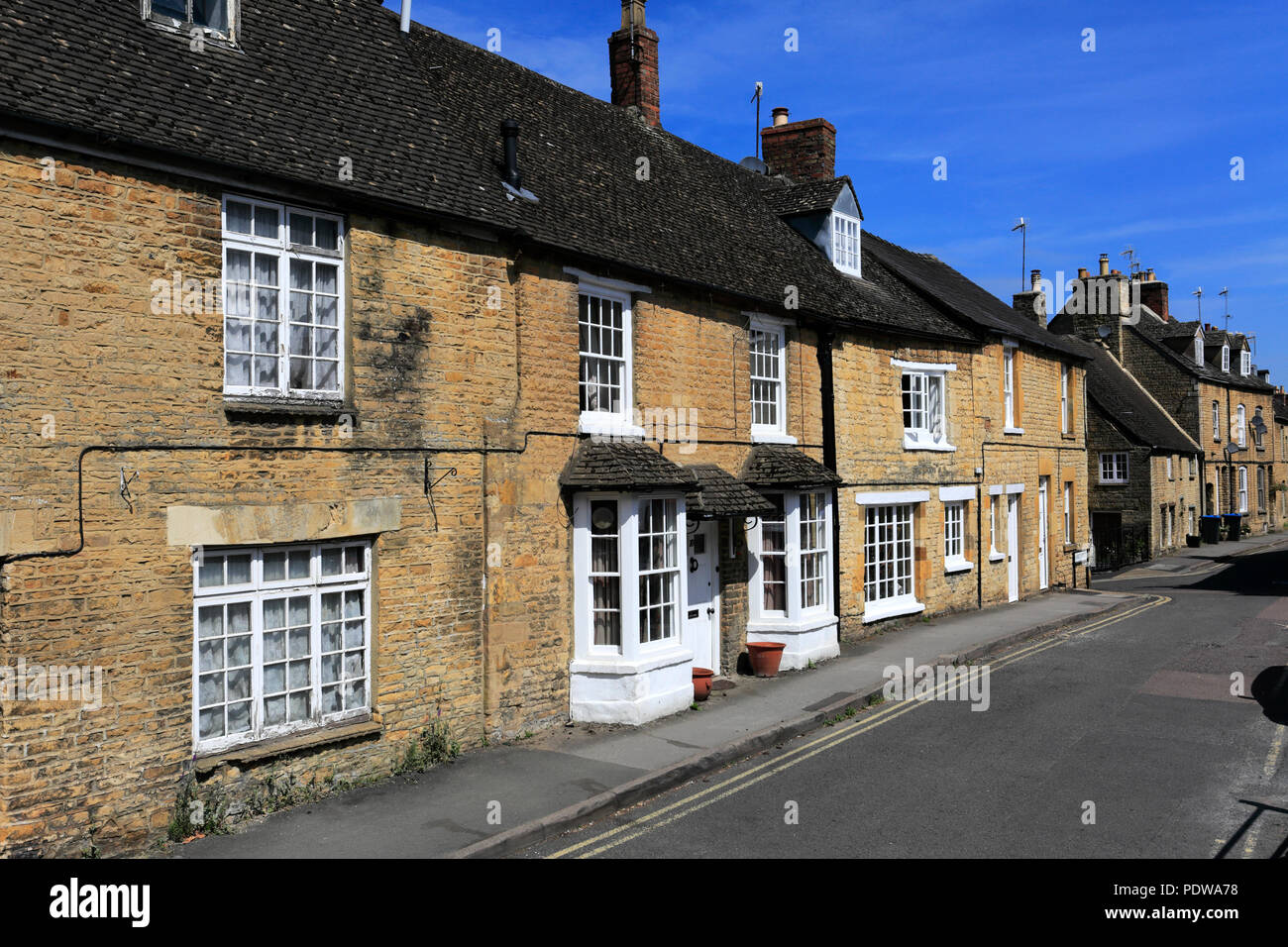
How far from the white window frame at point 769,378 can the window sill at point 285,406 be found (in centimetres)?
797

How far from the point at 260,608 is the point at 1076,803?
26.1 ft

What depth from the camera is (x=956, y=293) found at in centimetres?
2511

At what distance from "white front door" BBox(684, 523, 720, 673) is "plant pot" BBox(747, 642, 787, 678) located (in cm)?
59

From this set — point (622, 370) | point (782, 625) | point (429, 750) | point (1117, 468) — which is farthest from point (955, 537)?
point (1117, 468)

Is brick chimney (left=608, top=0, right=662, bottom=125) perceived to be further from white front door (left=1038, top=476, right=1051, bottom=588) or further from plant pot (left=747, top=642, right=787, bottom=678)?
white front door (left=1038, top=476, right=1051, bottom=588)

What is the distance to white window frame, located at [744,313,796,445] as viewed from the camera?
16.2m

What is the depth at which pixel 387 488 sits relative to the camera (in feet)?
33.1

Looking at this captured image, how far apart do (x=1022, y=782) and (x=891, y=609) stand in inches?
381

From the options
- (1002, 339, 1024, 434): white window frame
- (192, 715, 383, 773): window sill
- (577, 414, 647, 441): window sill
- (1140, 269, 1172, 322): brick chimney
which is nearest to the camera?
(192, 715, 383, 773): window sill

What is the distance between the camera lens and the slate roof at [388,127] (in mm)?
8414

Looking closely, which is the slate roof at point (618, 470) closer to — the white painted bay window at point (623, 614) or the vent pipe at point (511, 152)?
the white painted bay window at point (623, 614)

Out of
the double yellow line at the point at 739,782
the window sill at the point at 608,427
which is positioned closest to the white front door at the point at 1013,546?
the double yellow line at the point at 739,782

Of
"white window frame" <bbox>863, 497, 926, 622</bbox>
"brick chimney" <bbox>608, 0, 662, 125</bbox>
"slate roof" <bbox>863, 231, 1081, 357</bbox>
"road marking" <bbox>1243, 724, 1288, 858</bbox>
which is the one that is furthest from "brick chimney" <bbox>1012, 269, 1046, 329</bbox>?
"road marking" <bbox>1243, 724, 1288, 858</bbox>

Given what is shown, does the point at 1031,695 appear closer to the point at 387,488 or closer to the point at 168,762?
the point at 387,488
